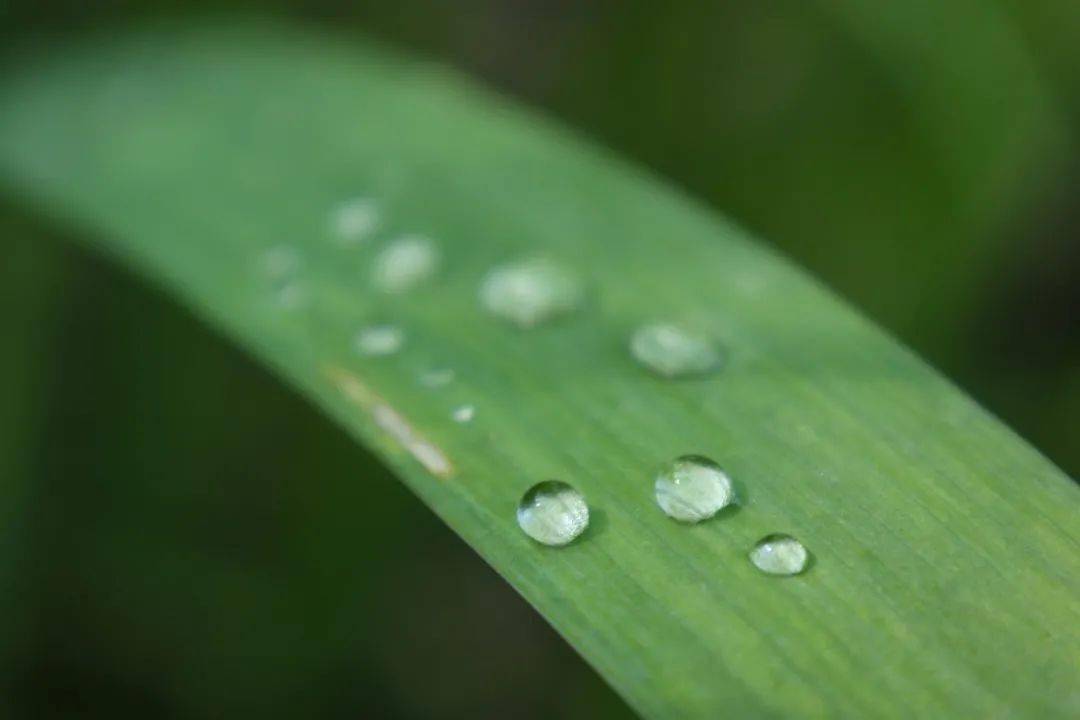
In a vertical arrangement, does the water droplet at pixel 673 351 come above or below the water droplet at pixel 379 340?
above

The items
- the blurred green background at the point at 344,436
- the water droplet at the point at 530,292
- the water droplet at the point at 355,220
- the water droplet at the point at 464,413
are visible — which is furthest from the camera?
the blurred green background at the point at 344,436

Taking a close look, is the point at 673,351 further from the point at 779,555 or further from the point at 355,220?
the point at 355,220

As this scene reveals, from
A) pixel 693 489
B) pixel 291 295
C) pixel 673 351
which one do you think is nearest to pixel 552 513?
pixel 693 489

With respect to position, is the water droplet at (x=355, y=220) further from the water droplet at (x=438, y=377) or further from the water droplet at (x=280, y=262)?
the water droplet at (x=438, y=377)

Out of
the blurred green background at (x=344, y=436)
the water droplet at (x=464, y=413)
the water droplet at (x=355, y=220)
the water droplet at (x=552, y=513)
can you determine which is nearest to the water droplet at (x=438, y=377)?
the water droplet at (x=464, y=413)

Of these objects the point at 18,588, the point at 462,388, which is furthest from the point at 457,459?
the point at 18,588

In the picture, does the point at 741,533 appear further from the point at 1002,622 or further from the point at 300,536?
the point at 300,536

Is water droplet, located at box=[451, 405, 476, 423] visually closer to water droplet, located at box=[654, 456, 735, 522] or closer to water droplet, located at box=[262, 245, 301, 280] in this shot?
water droplet, located at box=[654, 456, 735, 522]

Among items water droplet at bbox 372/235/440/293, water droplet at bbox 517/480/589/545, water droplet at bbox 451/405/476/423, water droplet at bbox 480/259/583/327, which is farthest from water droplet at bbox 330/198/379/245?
water droplet at bbox 517/480/589/545
